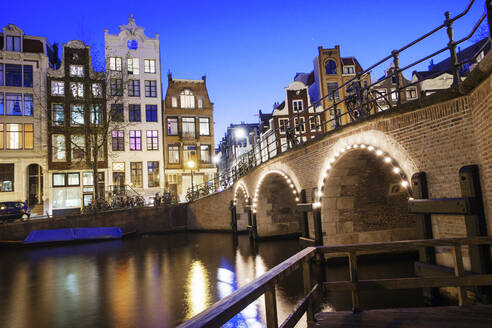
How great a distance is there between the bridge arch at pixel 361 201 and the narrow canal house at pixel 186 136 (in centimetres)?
2285

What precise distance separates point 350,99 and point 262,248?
8145mm

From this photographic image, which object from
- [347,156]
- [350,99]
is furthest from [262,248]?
[350,99]

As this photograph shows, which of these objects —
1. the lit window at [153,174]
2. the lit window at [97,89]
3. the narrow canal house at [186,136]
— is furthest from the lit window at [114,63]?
the lit window at [153,174]

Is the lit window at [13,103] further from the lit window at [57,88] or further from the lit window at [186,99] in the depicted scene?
the lit window at [186,99]

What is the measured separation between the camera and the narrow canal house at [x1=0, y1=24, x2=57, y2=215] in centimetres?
2752

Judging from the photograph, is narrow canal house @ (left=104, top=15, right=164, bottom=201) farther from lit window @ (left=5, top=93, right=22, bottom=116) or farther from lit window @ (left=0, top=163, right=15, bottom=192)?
lit window @ (left=0, top=163, right=15, bottom=192)

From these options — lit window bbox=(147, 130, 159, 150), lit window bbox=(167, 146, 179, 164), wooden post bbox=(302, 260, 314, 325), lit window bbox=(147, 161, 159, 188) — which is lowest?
wooden post bbox=(302, 260, 314, 325)

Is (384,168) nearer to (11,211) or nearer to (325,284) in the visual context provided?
(325,284)

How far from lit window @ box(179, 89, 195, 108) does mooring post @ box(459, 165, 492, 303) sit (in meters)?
30.5

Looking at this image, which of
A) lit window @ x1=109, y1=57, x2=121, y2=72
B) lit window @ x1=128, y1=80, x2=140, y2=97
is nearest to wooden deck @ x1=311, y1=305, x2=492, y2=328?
lit window @ x1=128, y1=80, x2=140, y2=97

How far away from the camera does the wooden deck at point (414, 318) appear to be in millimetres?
3664

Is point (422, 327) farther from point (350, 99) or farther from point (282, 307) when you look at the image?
point (350, 99)

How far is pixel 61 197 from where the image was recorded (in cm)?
2831

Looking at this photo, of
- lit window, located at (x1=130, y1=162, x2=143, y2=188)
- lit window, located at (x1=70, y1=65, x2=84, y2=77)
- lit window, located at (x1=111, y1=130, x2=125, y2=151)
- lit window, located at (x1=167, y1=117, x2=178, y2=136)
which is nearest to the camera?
lit window, located at (x1=70, y1=65, x2=84, y2=77)
